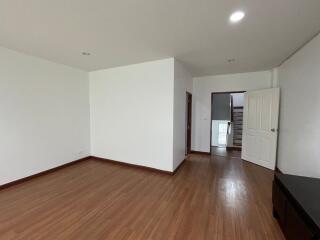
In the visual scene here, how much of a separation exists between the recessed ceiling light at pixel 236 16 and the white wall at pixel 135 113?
4.96 ft

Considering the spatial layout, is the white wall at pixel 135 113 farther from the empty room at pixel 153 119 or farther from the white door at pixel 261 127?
the white door at pixel 261 127

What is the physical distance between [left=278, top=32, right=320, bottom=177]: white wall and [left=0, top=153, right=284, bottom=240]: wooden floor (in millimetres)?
701

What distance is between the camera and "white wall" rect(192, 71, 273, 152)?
4633mm

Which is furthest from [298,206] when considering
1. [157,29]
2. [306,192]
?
[157,29]

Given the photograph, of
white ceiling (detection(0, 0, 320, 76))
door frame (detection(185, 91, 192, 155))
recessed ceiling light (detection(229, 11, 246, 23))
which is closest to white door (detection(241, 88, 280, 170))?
white ceiling (detection(0, 0, 320, 76))

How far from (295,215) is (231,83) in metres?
3.90

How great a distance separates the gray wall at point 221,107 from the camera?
21.2 feet

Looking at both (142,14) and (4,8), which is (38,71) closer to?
(4,8)

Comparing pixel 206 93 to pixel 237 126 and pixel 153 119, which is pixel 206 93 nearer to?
pixel 153 119

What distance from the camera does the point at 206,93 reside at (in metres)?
5.08

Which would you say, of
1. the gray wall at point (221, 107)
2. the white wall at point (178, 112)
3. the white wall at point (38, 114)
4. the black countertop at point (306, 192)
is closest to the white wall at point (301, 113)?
the black countertop at point (306, 192)

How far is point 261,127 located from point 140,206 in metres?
3.56

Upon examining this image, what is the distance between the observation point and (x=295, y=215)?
1.50 m

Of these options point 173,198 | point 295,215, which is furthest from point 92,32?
point 295,215
